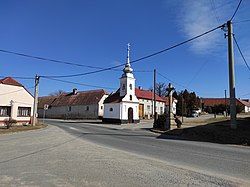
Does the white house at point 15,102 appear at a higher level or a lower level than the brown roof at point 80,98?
lower

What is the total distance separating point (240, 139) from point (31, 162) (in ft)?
47.2

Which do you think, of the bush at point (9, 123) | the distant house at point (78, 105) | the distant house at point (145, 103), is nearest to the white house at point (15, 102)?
the bush at point (9, 123)

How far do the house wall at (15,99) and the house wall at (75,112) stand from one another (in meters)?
24.1

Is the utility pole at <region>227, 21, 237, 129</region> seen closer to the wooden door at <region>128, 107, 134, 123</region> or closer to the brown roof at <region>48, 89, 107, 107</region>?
the wooden door at <region>128, 107, 134, 123</region>

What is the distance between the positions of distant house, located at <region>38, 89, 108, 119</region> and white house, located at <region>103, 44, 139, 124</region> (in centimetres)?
1390

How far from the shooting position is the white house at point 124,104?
51.6 meters

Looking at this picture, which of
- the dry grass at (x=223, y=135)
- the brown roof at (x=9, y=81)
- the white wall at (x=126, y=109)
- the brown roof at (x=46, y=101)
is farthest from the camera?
the brown roof at (x=46, y=101)

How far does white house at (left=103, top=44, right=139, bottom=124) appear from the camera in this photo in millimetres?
51594

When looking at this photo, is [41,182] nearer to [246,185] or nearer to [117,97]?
[246,185]

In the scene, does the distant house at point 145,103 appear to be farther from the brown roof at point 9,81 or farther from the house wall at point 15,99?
the brown roof at point 9,81

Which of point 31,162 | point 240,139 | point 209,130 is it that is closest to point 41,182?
point 31,162

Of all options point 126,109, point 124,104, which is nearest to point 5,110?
point 124,104

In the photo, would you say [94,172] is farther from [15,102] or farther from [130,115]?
[130,115]

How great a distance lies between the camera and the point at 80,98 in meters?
75.1
